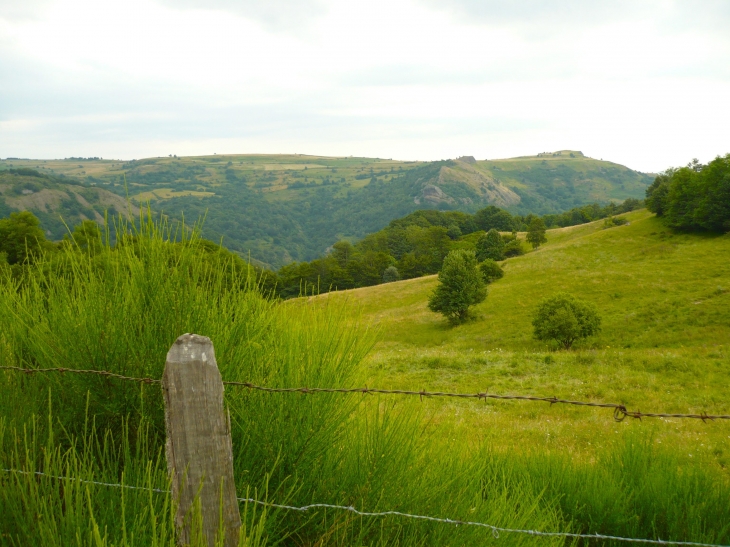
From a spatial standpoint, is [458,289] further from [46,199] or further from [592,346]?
[46,199]

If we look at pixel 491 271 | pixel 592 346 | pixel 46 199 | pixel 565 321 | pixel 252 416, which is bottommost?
pixel 592 346

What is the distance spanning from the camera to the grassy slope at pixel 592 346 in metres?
11.2

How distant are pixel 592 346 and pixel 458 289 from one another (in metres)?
13.4

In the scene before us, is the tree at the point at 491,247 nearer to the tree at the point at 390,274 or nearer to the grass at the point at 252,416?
the tree at the point at 390,274

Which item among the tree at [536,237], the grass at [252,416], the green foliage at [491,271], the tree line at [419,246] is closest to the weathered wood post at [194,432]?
the grass at [252,416]

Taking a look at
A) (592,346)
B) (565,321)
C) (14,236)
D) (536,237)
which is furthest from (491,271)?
(14,236)

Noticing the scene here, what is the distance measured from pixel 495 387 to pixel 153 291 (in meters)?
16.2

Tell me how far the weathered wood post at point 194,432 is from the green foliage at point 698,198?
65.0 m

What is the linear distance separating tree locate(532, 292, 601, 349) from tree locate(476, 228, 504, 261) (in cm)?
3787

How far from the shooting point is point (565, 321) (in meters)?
30.0

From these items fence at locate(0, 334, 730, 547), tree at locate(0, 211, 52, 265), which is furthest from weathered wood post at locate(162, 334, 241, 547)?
tree at locate(0, 211, 52, 265)

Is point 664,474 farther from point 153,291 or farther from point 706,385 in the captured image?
point 706,385

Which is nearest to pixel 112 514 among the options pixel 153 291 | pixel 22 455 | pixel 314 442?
pixel 22 455

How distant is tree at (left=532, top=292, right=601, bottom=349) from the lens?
98.7 feet
